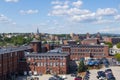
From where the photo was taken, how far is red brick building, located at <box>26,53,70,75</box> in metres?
74.8

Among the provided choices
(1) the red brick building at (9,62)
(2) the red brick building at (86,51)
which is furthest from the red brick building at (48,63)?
(2) the red brick building at (86,51)

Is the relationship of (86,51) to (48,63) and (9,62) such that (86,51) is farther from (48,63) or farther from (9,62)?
(9,62)

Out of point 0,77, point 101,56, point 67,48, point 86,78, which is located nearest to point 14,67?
point 0,77

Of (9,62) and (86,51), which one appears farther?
Result: (86,51)

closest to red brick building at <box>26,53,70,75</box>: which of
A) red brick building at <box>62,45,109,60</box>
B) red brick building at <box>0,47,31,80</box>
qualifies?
red brick building at <box>0,47,31,80</box>

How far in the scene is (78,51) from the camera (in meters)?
110

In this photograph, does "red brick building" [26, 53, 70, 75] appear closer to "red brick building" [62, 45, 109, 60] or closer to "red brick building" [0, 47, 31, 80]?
"red brick building" [0, 47, 31, 80]

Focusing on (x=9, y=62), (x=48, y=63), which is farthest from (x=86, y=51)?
(x=9, y=62)

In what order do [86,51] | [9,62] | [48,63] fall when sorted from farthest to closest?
1. [86,51]
2. [48,63]
3. [9,62]

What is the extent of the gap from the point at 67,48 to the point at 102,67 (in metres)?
23.2

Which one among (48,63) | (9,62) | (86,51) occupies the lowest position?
(48,63)

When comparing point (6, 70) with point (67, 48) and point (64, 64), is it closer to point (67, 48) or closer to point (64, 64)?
point (64, 64)

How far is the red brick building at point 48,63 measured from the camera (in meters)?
74.8

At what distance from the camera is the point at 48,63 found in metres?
75.4
